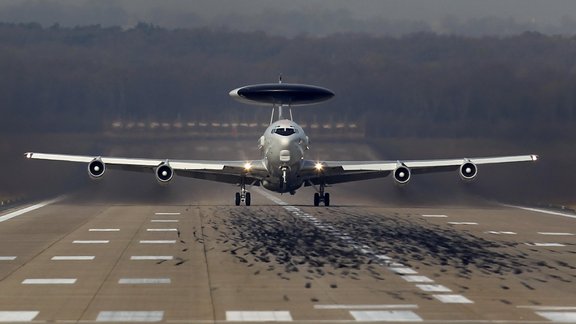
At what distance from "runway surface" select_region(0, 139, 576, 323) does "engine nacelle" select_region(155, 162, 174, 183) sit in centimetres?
263

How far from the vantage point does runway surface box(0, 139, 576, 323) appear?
28062mm

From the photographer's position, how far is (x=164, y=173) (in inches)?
3039

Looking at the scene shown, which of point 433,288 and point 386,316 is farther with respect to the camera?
point 433,288

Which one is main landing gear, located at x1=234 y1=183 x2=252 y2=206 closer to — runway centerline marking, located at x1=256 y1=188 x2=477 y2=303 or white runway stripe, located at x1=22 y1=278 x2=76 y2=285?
runway centerline marking, located at x1=256 y1=188 x2=477 y2=303

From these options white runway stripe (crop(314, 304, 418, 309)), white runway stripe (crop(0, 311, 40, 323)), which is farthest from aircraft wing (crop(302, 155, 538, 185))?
white runway stripe (crop(0, 311, 40, 323))

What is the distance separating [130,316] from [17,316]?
3001mm

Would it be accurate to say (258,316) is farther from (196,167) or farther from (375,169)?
(375,169)

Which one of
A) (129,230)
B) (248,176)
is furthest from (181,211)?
(129,230)

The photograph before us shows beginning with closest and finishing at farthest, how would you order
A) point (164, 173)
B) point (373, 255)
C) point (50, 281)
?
point (50, 281) < point (373, 255) < point (164, 173)

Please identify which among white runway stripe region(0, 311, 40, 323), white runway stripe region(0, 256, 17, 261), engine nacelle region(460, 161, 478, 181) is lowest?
white runway stripe region(0, 311, 40, 323)

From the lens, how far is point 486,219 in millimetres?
69062

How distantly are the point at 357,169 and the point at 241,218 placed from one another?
1481 centimetres

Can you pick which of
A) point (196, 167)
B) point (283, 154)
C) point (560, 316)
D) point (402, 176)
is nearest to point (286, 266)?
point (560, 316)

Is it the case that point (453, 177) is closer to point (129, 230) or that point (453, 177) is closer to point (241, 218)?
point (241, 218)
